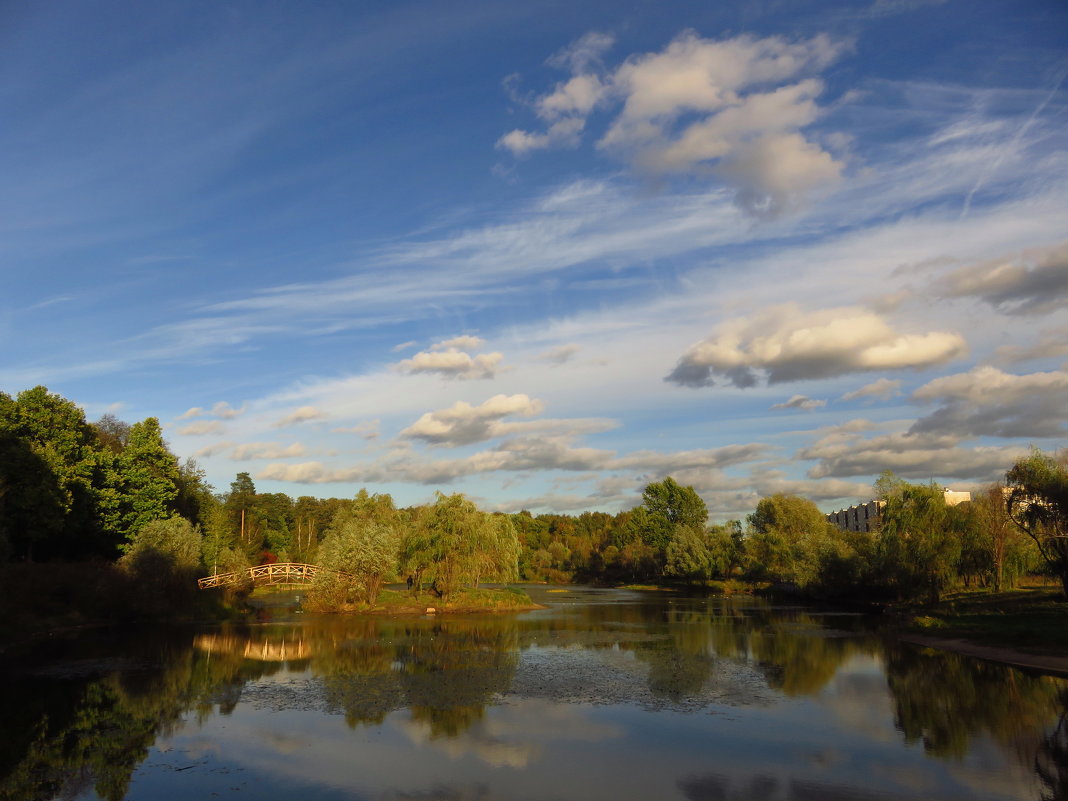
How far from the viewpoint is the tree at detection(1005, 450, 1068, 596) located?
4100 centimetres

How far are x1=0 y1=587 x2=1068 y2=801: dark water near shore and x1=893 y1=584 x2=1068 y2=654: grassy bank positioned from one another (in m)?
3.27

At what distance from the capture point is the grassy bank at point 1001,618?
3366 centimetres

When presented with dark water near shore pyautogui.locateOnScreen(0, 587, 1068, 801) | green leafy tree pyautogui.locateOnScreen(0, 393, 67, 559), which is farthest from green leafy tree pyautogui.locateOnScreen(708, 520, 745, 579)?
green leafy tree pyautogui.locateOnScreen(0, 393, 67, 559)

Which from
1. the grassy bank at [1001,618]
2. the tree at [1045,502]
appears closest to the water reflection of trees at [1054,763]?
the grassy bank at [1001,618]

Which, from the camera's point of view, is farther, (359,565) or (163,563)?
(359,565)

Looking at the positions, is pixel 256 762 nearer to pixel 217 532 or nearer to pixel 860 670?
pixel 860 670

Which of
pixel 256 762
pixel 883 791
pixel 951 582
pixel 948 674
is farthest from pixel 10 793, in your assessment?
pixel 951 582

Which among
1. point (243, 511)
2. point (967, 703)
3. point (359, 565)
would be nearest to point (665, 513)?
point (243, 511)

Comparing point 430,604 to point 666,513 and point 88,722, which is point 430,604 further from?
point 666,513

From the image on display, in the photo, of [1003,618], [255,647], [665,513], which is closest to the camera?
[1003,618]

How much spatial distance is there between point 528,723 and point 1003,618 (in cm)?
3190

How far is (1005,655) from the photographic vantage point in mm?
32688

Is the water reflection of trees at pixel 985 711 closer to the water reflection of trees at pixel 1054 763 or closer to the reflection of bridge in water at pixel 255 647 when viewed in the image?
the water reflection of trees at pixel 1054 763

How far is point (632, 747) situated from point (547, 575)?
120 meters
